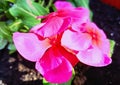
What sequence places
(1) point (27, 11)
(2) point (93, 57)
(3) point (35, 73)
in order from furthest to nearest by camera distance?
(3) point (35, 73)
(1) point (27, 11)
(2) point (93, 57)

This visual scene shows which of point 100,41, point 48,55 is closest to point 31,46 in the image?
point 48,55

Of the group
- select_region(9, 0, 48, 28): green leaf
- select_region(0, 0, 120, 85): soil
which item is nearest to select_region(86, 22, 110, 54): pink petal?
select_region(9, 0, 48, 28): green leaf

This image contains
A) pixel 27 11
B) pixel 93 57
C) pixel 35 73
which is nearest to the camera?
pixel 93 57

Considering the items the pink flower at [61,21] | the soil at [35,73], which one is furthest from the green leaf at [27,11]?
the soil at [35,73]

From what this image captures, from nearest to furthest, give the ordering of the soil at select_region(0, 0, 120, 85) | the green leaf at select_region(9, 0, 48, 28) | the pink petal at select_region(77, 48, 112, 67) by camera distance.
A: the pink petal at select_region(77, 48, 112, 67) → the green leaf at select_region(9, 0, 48, 28) → the soil at select_region(0, 0, 120, 85)

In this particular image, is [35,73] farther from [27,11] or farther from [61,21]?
[61,21]

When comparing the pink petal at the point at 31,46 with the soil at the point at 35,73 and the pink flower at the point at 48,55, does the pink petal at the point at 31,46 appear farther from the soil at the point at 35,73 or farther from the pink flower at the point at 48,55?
the soil at the point at 35,73

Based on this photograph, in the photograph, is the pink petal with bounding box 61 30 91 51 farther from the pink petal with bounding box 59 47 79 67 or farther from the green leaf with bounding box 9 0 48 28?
the green leaf with bounding box 9 0 48 28

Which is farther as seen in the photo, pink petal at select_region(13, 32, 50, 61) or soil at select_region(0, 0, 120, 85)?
soil at select_region(0, 0, 120, 85)
